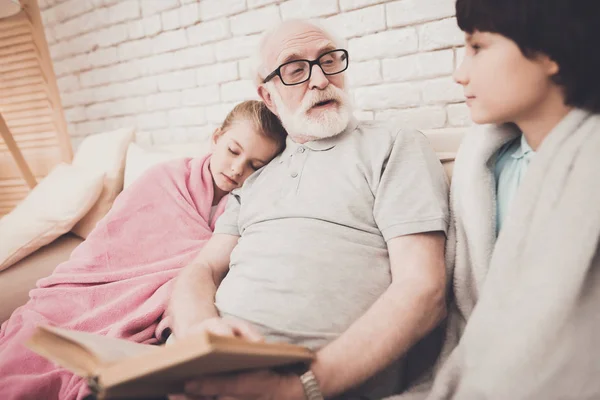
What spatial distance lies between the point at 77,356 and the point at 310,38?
3.17 ft

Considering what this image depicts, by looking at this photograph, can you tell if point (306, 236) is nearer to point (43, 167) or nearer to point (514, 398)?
point (514, 398)

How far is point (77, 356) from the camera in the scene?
0.53 m

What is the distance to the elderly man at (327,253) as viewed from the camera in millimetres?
725

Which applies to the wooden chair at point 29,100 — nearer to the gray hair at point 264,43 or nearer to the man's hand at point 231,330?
the gray hair at point 264,43

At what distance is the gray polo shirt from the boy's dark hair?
318 mm

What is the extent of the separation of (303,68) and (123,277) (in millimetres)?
812

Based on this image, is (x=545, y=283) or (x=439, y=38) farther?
(x=439, y=38)

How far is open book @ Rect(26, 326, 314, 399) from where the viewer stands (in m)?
0.46

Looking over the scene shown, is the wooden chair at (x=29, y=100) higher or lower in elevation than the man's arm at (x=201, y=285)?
higher

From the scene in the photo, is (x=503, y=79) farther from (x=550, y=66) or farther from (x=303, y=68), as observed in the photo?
(x=303, y=68)

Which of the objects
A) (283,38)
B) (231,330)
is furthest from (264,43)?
(231,330)

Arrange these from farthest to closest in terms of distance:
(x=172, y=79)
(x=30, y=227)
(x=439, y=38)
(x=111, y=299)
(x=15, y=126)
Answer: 1. (x=15, y=126)
2. (x=172, y=79)
3. (x=30, y=227)
4. (x=439, y=38)
5. (x=111, y=299)

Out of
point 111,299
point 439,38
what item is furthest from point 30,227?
point 439,38

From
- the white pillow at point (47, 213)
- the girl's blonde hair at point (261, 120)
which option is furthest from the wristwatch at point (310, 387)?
the white pillow at point (47, 213)
